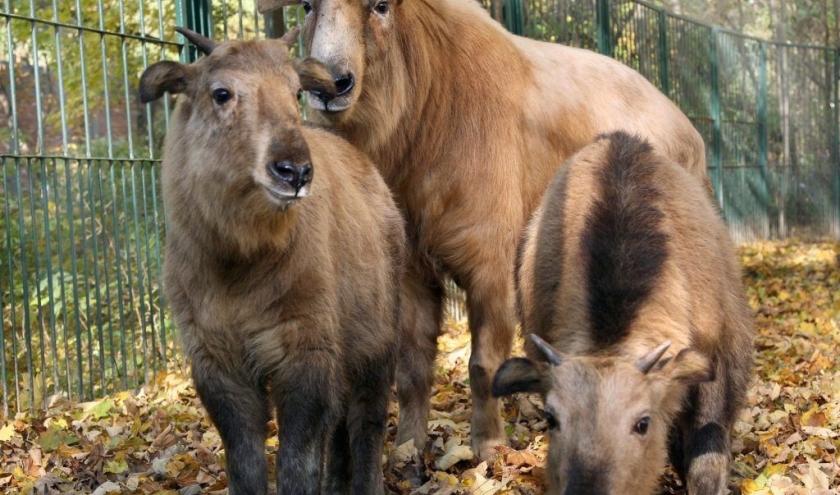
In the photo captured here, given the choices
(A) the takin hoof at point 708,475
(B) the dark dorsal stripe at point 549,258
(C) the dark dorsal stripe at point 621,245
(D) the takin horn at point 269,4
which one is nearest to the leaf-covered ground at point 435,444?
(A) the takin hoof at point 708,475

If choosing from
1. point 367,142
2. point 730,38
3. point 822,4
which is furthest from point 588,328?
point 822,4

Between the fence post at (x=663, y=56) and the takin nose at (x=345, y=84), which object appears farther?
the fence post at (x=663, y=56)

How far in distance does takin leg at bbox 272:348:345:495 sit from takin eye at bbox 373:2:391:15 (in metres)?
2.25

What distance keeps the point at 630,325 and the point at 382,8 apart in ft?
7.90

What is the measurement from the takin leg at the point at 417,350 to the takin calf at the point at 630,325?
74 centimetres

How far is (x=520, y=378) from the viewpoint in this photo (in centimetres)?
414

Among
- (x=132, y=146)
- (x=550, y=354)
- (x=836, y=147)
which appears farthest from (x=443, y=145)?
(x=836, y=147)

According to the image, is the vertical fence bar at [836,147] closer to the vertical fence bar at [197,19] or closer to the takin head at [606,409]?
the vertical fence bar at [197,19]

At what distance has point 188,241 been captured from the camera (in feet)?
14.3

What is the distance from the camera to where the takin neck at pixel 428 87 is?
5.92 m

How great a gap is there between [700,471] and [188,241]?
2239 millimetres

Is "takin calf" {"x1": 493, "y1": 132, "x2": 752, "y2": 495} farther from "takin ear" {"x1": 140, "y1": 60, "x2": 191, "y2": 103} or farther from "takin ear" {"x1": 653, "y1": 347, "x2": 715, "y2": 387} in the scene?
"takin ear" {"x1": 140, "y1": 60, "x2": 191, "y2": 103}

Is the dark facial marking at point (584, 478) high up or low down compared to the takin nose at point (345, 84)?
down

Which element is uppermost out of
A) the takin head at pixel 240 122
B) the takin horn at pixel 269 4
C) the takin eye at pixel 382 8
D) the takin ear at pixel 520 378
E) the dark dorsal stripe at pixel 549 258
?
the takin horn at pixel 269 4
